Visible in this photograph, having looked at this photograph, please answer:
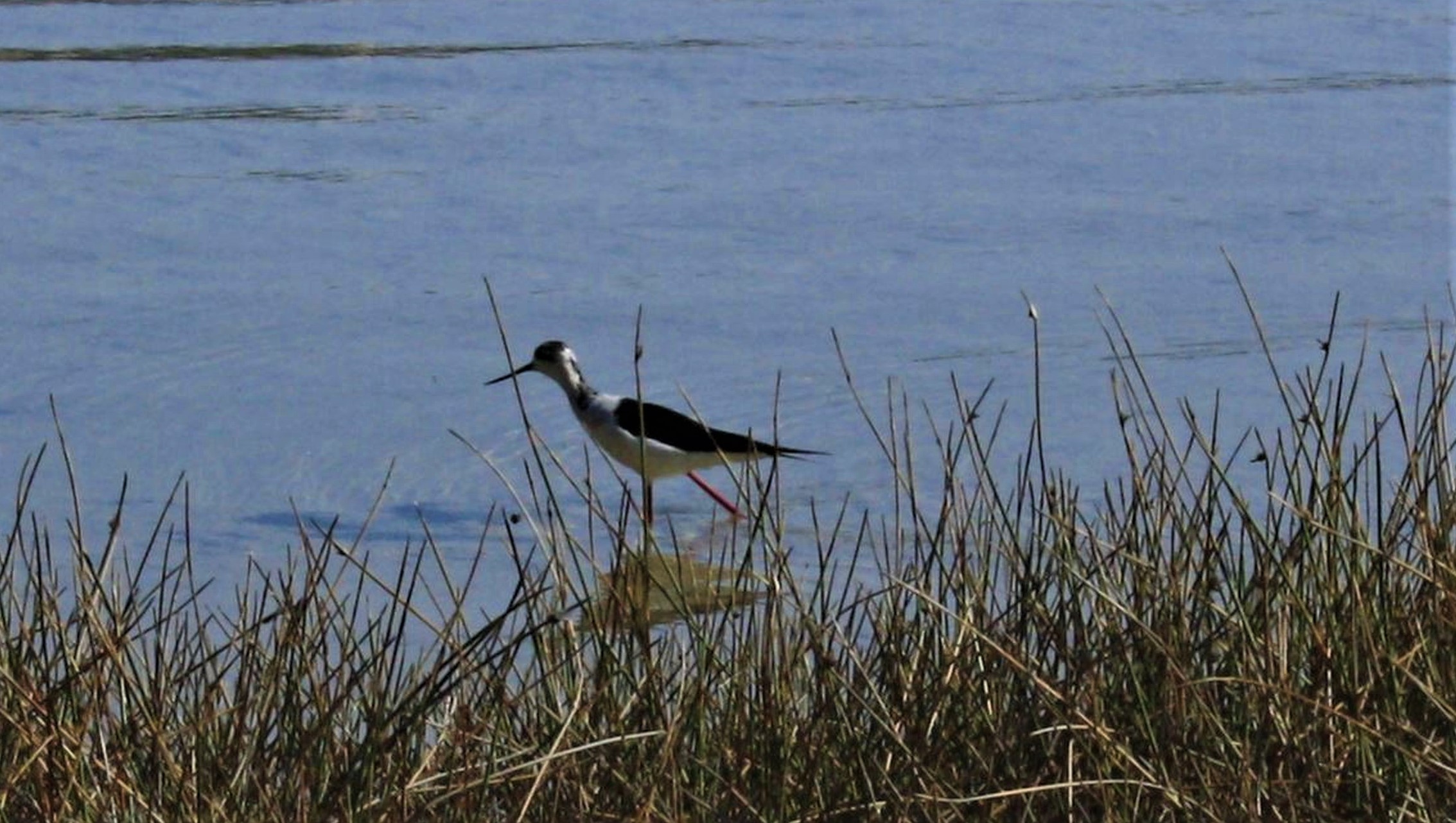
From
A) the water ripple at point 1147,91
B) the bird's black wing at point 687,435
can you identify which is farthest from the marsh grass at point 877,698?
the water ripple at point 1147,91

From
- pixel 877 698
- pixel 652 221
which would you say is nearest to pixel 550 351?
pixel 652 221

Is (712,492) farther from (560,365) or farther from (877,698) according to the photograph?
(877,698)

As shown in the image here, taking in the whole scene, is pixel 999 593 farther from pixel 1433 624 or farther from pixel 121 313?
pixel 121 313

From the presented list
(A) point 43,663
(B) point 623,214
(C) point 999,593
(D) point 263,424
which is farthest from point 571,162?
(A) point 43,663

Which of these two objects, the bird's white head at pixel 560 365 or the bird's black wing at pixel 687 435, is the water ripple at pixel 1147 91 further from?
the bird's black wing at pixel 687 435

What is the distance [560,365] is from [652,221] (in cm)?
154

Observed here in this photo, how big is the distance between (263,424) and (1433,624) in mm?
3578

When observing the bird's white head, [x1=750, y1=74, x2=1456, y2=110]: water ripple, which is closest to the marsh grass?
the bird's white head

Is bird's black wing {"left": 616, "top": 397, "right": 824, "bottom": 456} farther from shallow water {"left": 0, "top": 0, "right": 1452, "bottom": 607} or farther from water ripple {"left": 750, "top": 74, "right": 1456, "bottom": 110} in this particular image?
water ripple {"left": 750, "top": 74, "right": 1456, "bottom": 110}

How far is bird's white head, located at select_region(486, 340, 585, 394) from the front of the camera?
5773mm

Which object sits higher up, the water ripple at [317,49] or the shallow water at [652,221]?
the water ripple at [317,49]

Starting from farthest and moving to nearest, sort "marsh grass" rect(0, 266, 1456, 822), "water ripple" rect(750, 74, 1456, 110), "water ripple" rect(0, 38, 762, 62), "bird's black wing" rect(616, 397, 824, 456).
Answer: "water ripple" rect(0, 38, 762, 62), "water ripple" rect(750, 74, 1456, 110), "bird's black wing" rect(616, 397, 824, 456), "marsh grass" rect(0, 266, 1456, 822)

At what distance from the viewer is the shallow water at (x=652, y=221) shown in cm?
586

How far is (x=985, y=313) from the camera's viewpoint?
21.6 ft
